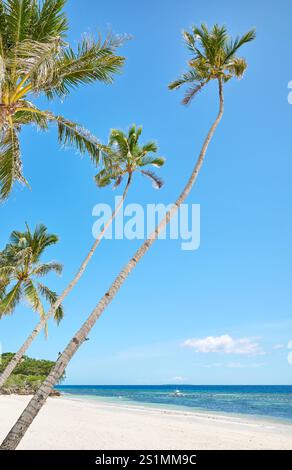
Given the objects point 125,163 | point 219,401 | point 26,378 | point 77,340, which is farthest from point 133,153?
point 219,401

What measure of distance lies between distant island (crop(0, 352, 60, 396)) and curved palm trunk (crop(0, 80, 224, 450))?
2788 cm

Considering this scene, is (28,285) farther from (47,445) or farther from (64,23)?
(64,23)

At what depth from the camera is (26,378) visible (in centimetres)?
5091

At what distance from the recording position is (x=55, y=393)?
170ft

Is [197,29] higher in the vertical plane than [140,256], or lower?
higher

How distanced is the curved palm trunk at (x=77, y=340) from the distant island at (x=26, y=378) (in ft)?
91.5

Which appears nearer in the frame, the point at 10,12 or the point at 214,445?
the point at 10,12

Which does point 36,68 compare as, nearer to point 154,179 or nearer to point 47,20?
point 47,20

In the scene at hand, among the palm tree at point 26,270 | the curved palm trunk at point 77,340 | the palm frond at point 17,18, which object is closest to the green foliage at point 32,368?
the palm tree at point 26,270

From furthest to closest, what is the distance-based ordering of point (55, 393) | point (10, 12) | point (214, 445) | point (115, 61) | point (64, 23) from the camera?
point (55, 393), point (214, 445), point (115, 61), point (64, 23), point (10, 12)

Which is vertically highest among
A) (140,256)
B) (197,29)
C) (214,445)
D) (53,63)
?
(197,29)

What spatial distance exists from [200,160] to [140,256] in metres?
3.75
